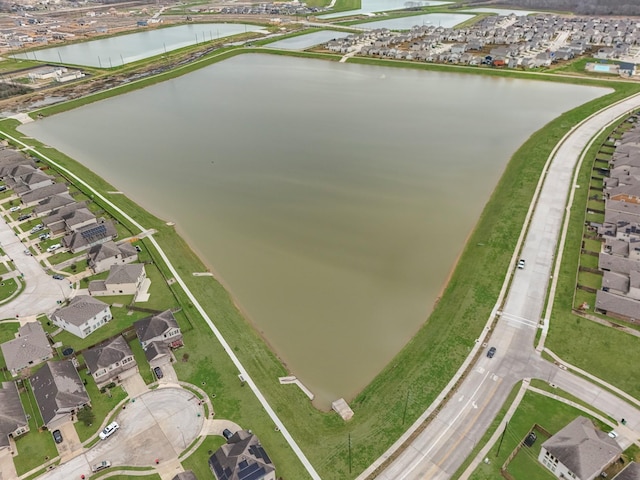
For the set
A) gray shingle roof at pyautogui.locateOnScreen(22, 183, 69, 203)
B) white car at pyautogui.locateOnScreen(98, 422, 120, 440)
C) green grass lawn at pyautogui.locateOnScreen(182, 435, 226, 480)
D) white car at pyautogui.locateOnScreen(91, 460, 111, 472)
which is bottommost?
green grass lawn at pyautogui.locateOnScreen(182, 435, 226, 480)

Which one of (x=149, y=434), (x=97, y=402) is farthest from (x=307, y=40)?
(x=149, y=434)

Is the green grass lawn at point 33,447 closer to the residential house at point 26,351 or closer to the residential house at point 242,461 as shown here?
the residential house at point 26,351

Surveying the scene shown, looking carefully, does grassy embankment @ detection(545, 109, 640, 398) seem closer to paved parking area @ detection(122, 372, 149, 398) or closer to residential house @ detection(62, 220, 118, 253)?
paved parking area @ detection(122, 372, 149, 398)

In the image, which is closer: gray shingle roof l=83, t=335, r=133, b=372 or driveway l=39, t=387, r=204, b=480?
driveway l=39, t=387, r=204, b=480

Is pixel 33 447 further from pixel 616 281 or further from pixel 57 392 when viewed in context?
pixel 616 281

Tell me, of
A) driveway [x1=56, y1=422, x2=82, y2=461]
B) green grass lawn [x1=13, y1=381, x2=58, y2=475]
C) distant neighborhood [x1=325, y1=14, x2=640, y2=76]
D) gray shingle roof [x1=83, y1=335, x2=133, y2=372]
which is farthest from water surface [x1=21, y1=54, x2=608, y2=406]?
green grass lawn [x1=13, y1=381, x2=58, y2=475]

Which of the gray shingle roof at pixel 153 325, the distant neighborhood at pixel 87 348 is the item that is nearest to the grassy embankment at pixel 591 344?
the distant neighborhood at pixel 87 348

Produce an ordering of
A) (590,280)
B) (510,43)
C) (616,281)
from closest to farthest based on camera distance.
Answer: (616,281) → (590,280) → (510,43)
